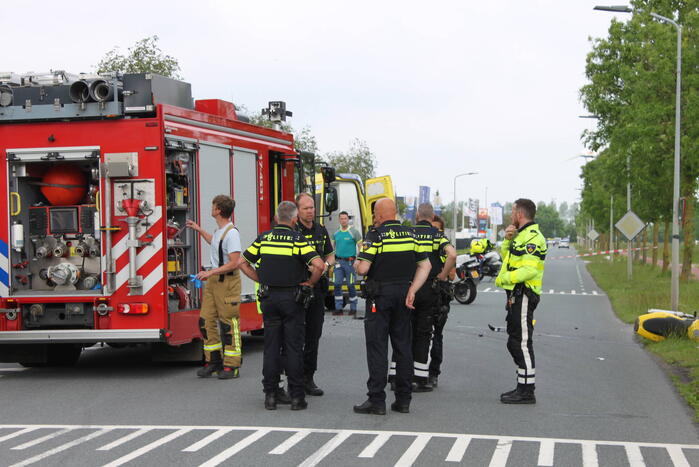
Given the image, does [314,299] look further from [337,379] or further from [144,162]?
[144,162]

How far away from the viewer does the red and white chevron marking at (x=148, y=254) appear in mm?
9828

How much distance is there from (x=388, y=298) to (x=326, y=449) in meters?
1.78

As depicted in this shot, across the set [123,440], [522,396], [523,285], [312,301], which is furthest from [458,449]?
[312,301]

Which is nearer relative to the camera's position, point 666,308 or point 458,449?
point 458,449

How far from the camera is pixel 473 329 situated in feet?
52.3

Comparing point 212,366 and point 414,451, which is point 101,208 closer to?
point 212,366

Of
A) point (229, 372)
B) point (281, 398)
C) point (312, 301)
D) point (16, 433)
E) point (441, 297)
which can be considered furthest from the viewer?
point (229, 372)

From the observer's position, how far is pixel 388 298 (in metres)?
8.02

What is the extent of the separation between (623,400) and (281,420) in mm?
3391

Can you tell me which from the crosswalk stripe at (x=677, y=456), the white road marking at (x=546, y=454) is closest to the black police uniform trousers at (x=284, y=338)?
the white road marking at (x=546, y=454)

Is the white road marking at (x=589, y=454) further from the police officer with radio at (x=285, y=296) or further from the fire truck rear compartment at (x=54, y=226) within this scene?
the fire truck rear compartment at (x=54, y=226)

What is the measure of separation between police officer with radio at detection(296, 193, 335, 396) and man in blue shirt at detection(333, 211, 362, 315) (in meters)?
8.46

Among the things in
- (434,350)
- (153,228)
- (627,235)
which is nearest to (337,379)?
(434,350)

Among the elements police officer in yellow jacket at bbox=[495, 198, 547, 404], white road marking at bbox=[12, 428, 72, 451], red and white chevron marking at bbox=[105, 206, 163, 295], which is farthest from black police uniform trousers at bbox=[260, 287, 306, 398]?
red and white chevron marking at bbox=[105, 206, 163, 295]
